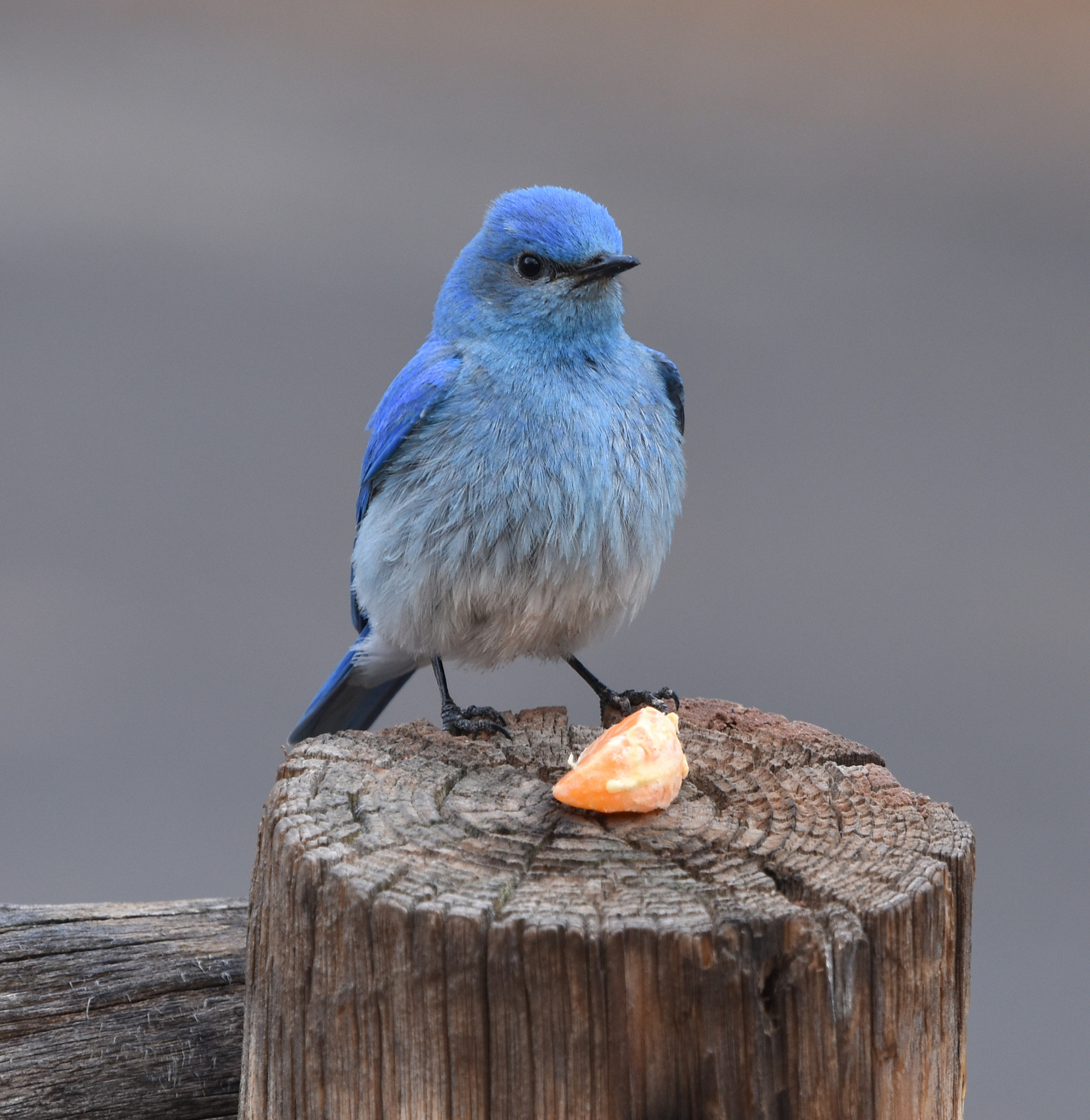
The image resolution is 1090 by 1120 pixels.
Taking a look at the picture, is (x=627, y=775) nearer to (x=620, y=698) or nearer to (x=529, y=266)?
(x=620, y=698)

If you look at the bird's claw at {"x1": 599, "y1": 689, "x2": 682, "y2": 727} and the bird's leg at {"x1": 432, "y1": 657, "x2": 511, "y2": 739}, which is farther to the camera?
the bird's claw at {"x1": 599, "y1": 689, "x2": 682, "y2": 727}

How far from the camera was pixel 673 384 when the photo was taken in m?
3.39

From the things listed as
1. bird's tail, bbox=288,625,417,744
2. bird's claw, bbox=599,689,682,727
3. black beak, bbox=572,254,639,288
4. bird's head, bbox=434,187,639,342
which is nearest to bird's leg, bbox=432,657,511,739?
bird's claw, bbox=599,689,682,727

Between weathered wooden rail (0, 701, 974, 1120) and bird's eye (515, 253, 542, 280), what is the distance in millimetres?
1392

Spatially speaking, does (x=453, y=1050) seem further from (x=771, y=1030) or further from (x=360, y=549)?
(x=360, y=549)

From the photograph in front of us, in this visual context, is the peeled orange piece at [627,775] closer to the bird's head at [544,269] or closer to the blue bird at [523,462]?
the blue bird at [523,462]

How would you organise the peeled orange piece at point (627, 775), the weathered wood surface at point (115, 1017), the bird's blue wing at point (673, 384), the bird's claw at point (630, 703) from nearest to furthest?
the peeled orange piece at point (627, 775)
the weathered wood surface at point (115, 1017)
the bird's claw at point (630, 703)
the bird's blue wing at point (673, 384)

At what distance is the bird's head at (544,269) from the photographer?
3.01 m

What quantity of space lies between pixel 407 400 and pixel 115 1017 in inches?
62.6

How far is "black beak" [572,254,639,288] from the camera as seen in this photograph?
9.64 ft

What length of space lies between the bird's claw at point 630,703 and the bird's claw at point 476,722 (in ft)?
Result: 1.23

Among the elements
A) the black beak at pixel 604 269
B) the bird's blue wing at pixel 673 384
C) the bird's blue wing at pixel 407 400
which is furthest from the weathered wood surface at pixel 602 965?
the bird's blue wing at pixel 673 384

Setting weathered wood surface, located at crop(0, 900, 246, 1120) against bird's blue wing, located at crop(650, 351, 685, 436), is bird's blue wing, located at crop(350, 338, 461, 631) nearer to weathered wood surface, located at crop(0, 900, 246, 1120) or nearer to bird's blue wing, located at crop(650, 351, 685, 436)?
bird's blue wing, located at crop(650, 351, 685, 436)

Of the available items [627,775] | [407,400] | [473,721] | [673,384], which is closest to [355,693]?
[473,721]
